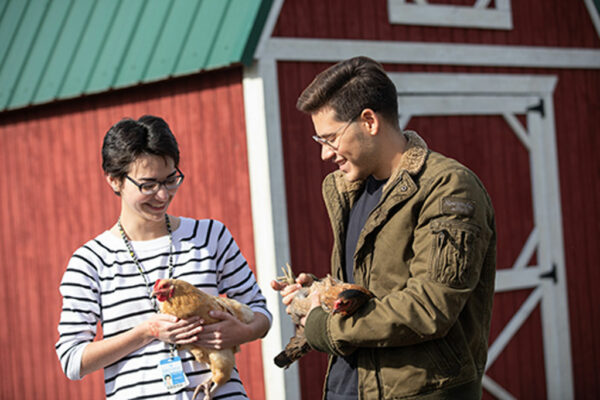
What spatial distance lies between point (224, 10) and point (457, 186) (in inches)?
162

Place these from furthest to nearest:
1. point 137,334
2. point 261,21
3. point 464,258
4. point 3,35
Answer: point 3,35 → point 261,21 → point 137,334 → point 464,258

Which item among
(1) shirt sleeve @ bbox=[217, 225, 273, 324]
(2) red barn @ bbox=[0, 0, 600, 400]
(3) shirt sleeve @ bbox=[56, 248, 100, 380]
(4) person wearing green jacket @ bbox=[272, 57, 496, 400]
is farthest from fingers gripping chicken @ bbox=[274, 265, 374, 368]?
(2) red barn @ bbox=[0, 0, 600, 400]

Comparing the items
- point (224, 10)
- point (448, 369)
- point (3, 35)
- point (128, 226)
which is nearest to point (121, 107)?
point (224, 10)

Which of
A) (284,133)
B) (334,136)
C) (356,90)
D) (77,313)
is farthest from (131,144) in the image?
(284,133)

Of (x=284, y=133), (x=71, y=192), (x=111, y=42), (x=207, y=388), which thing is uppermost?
(x=111, y=42)

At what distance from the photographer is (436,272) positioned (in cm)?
258

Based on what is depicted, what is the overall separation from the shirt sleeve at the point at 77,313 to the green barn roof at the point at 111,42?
10.2 feet

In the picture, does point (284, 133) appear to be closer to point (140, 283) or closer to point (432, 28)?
point (432, 28)

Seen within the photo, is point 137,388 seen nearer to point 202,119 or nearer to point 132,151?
point 132,151

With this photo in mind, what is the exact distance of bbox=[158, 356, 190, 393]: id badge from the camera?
311cm

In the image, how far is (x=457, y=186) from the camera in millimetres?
2615

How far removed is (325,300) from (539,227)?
560cm

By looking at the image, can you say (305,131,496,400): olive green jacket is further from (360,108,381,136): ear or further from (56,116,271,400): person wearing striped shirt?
(56,116,271,400): person wearing striped shirt

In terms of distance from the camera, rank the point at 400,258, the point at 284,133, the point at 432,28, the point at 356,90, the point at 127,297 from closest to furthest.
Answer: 1. the point at 400,258
2. the point at 356,90
3. the point at 127,297
4. the point at 284,133
5. the point at 432,28
